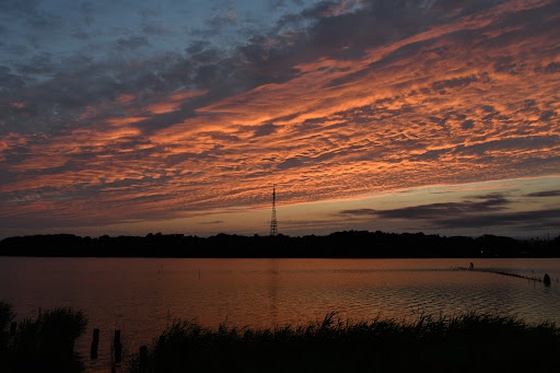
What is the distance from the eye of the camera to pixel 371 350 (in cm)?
2486

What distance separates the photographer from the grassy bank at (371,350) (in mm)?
20656

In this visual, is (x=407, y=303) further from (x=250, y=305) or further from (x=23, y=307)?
(x=23, y=307)

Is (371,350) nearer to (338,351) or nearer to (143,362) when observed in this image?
(338,351)

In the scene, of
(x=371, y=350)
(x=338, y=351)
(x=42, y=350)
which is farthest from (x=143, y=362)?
(x=371, y=350)

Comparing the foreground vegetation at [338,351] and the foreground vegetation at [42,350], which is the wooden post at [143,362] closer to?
the foreground vegetation at [338,351]

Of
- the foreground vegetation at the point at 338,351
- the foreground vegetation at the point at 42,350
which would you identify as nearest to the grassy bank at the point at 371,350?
the foreground vegetation at the point at 338,351

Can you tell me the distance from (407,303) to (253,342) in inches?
1822

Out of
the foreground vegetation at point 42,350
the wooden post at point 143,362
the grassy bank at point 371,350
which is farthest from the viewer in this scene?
the foreground vegetation at point 42,350

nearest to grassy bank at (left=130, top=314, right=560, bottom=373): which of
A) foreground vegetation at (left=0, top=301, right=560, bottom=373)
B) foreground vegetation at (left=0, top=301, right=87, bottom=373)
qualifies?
foreground vegetation at (left=0, top=301, right=560, bottom=373)

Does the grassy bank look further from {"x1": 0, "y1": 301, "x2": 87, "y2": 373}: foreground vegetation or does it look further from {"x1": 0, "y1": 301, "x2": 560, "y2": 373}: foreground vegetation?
{"x1": 0, "y1": 301, "x2": 87, "y2": 373}: foreground vegetation

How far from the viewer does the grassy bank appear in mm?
20656

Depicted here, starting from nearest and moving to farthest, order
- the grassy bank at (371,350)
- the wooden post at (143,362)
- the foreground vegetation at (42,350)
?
the grassy bank at (371,350)
the wooden post at (143,362)
the foreground vegetation at (42,350)

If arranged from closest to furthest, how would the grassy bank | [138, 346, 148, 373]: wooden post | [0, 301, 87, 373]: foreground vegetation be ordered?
1. the grassy bank
2. [138, 346, 148, 373]: wooden post
3. [0, 301, 87, 373]: foreground vegetation

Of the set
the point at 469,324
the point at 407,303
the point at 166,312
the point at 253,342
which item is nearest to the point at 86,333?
the point at 166,312
